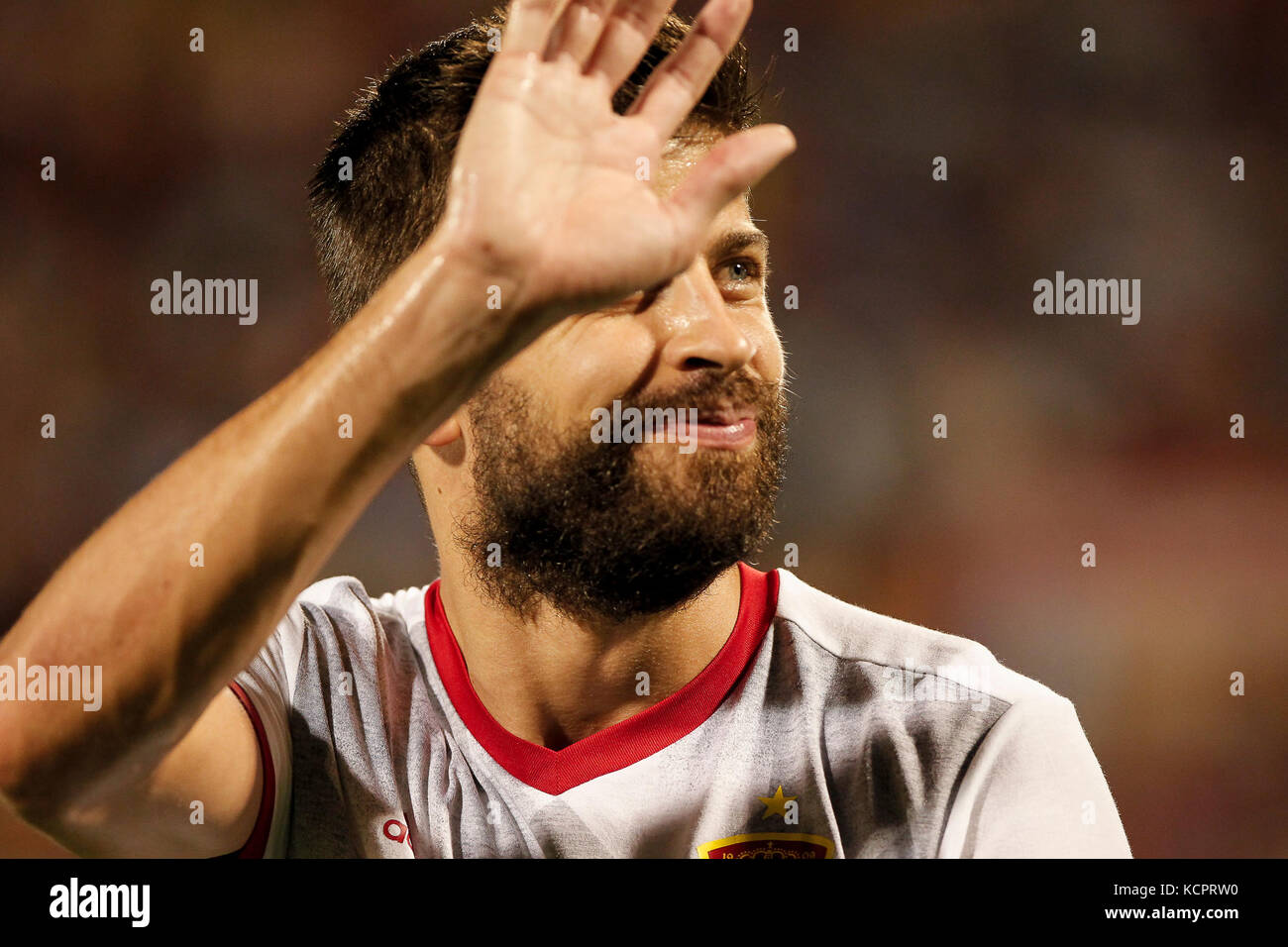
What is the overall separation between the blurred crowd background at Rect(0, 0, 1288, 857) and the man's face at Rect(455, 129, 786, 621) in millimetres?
1897

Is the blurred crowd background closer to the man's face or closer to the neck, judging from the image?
the neck

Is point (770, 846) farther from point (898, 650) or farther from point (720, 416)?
point (720, 416)

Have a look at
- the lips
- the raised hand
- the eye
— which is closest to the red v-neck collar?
the lips

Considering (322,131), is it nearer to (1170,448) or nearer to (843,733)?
(843,733)

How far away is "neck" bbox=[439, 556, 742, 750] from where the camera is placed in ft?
6.75

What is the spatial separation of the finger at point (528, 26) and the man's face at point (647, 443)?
20.7 inches

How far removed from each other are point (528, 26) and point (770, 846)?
55.5 inches

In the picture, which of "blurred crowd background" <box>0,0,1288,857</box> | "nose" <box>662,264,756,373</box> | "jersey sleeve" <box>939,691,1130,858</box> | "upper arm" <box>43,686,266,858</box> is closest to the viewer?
"upper arm" <box>43,686,266,858</box>

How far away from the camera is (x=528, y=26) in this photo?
138 centimetres

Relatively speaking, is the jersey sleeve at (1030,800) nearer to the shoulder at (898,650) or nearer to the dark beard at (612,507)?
the shoulder at (898,650)

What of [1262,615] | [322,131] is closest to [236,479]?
[322,131]

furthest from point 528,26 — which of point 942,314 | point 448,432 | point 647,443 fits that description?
point 942,314

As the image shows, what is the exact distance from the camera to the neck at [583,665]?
81.0 inches

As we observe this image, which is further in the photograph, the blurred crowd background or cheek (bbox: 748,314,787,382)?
the blurred crowd background
